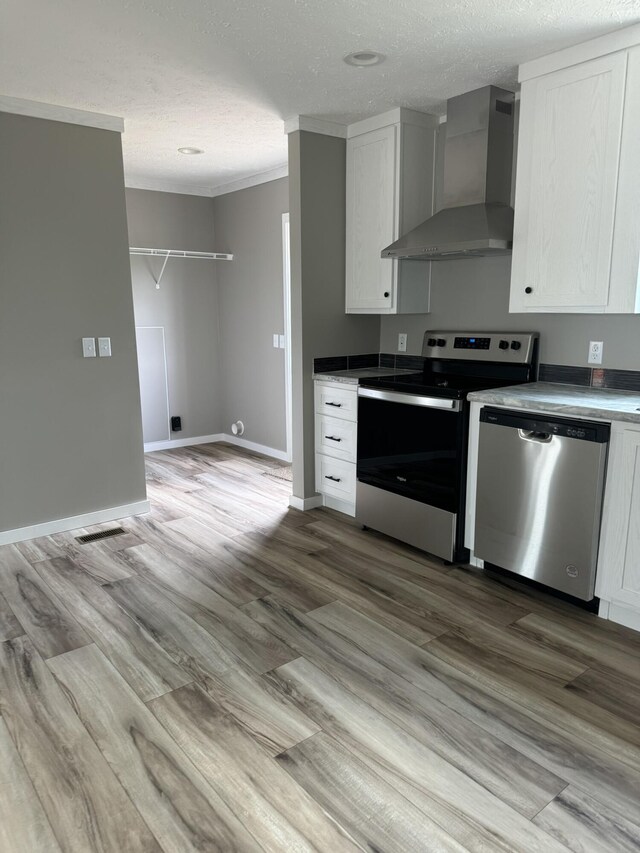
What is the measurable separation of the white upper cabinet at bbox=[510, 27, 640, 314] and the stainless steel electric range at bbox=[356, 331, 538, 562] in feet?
1.52

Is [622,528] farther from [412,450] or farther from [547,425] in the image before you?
[412,450]

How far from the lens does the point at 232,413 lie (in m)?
6.17

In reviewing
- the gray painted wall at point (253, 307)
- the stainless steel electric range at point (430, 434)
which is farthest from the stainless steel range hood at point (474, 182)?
the gray painted wall at point (253, 307)

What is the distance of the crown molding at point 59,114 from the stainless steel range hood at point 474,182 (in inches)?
74.9

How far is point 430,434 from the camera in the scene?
10.6 ft

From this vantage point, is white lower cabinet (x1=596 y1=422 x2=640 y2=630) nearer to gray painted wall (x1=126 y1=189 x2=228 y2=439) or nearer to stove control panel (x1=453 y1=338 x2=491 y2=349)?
stove control panel (x1=453 y1=338 x2=491 y2=349)

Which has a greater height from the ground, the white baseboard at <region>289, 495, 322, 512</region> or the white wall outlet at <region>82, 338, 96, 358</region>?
the white wall outlet at <region>82, 338, 96, 358</region>

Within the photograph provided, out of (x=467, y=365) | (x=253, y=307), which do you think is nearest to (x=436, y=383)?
(x=467, y=365)

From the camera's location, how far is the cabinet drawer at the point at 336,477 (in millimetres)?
3871

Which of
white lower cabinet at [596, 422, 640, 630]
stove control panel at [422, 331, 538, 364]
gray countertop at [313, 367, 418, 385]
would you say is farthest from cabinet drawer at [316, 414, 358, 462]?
white lower cabinet at [596, 422, 640, 630]

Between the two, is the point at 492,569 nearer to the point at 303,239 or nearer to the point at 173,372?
the point at 303,239

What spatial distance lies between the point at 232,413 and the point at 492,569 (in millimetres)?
3632

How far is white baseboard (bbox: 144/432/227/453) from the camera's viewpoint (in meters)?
5.86

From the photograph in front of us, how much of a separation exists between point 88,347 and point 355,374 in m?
1.68
